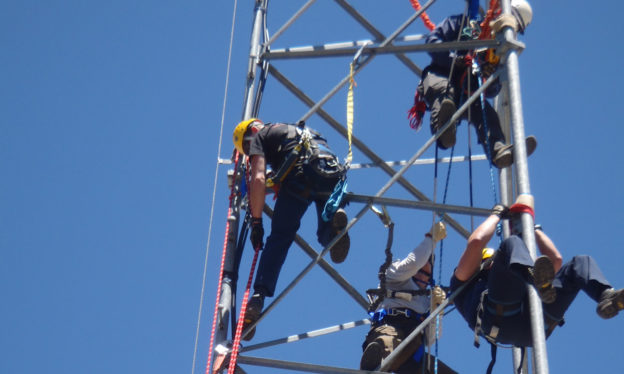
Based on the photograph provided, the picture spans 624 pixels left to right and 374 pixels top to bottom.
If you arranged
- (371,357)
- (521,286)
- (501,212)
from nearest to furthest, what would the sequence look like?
(521,286) → (501,212) → (371,357)

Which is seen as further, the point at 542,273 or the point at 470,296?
the point at 470,296

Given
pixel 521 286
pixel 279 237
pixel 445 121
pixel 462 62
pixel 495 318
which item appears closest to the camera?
pixel 521 286

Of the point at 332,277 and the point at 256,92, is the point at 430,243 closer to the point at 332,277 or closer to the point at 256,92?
the point at 332,277

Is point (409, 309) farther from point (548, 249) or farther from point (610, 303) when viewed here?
point (610, 303)

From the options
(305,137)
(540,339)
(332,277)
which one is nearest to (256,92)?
(305,137)

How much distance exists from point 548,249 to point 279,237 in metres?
2.45

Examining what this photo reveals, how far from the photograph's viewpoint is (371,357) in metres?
9.29

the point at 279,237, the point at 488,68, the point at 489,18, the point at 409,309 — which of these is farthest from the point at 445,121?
the point at 279,237

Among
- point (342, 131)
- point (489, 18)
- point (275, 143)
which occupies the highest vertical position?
point (489, 18)

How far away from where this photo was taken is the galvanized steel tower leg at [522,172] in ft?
25.6

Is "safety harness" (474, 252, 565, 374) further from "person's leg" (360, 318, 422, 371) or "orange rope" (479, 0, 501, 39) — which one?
"orange rope" (479, 0, 501, 39)

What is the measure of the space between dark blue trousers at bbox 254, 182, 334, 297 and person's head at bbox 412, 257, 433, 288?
37.2 inches

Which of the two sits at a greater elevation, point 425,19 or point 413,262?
point 425,19

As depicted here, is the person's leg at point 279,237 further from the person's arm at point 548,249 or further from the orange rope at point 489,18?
the orange rope at point 489,18
